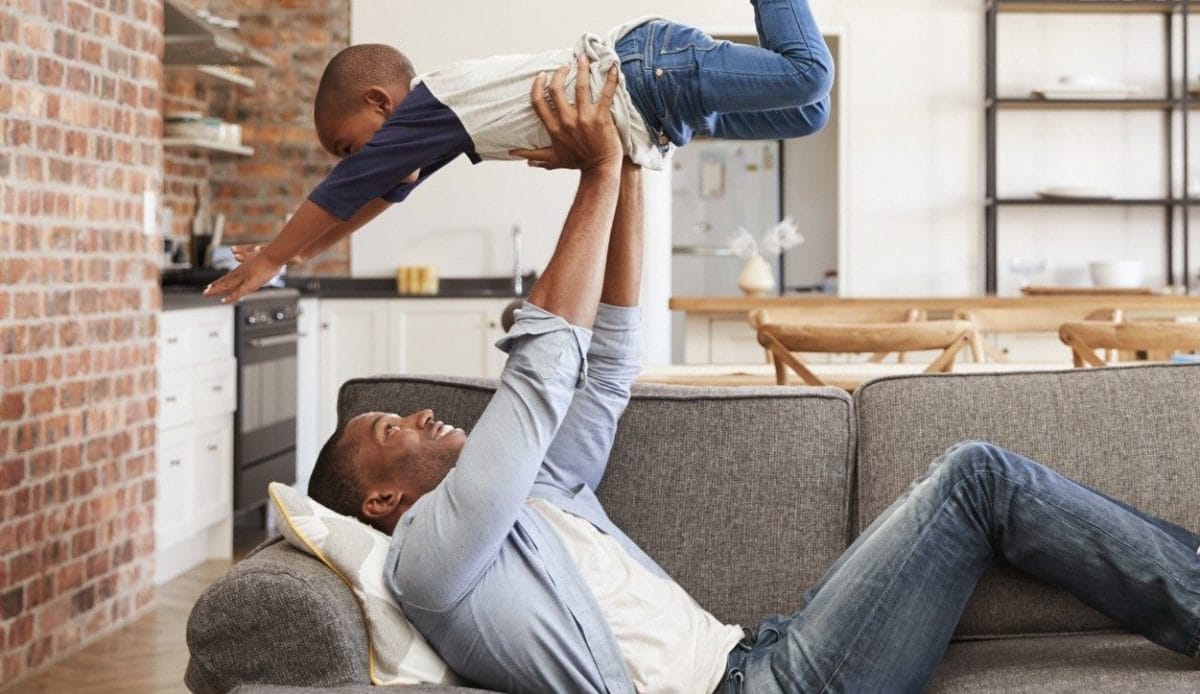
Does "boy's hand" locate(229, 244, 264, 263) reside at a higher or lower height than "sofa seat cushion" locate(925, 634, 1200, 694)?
higher

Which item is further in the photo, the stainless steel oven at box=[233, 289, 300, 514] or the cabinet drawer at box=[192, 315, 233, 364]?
the stainless steel oven at box=[233, 289, 300, 514]

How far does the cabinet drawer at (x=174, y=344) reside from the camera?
4.42 m

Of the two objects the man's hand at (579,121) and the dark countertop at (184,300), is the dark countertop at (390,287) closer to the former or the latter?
the dark countertop at (184,300)

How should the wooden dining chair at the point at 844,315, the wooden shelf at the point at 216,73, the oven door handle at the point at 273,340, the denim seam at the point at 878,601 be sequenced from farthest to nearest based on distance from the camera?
the wooden shelf at the point at 216,73, the oven door handle at the point at 273,340, the wooden dining chair at the point at 844,315, the denim seam at the point at 878,601

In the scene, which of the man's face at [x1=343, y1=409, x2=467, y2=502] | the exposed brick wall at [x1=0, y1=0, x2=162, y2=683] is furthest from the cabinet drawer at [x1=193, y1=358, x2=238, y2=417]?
the man's face at [x1=343, y1=409, x2=467, y2=502]

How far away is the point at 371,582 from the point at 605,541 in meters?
0.37

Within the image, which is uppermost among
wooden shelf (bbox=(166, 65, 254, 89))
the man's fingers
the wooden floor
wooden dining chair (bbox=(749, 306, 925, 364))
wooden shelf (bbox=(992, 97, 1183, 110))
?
wooden shelf (bbox=(166, 65, 254, 89))

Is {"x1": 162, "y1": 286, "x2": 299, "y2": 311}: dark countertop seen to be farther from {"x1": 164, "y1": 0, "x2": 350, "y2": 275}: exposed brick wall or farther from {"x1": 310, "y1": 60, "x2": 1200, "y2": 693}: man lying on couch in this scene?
{"x1": 310, "y1": 60, "x2": 1200, "y2": 693}: man lying on couch

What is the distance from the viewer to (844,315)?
171 inches

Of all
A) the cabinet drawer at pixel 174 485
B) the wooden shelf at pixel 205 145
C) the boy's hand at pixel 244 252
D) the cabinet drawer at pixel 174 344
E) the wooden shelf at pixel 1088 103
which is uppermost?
the wooden shelf at pixel 1088 103

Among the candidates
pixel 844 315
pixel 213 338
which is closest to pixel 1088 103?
pixel 844 315

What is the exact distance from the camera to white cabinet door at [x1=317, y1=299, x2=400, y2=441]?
664 cm

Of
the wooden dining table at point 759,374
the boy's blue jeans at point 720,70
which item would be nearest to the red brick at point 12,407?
the wooden dining table at point 759,374

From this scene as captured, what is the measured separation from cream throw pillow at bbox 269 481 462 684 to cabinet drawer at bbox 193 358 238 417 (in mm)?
3054
